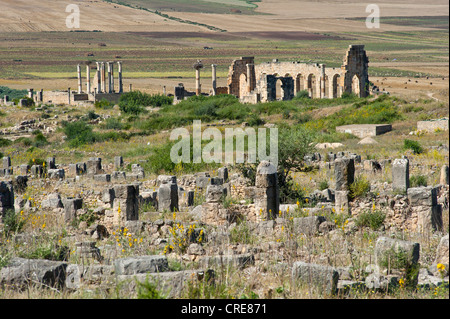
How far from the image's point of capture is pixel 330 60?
292ft

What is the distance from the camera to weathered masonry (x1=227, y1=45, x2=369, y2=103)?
44.8 metres

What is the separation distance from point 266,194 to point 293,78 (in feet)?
128

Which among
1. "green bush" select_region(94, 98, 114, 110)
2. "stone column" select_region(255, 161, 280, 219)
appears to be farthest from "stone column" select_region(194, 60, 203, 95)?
"stone column" select_region(255, 161, 280, 219)

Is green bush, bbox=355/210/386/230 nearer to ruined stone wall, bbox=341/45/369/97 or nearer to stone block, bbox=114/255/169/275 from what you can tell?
stone block, bbox=114/255/169/275

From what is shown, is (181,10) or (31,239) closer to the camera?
(31,239)

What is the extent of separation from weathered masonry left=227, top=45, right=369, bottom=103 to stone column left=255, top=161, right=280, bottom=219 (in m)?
33.0

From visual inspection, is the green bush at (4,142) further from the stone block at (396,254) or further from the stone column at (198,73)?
the stone block at (396,254)

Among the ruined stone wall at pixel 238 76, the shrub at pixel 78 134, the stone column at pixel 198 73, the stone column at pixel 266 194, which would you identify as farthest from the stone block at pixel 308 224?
the ruined stone wall at pixel 238 76

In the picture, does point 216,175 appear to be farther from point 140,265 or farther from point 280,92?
point 280,92

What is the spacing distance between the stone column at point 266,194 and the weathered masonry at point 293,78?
32953 mm

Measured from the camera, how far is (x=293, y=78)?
4994 cm

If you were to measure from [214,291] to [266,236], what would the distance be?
337 centimetres

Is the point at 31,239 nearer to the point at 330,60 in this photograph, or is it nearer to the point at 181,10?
the point at 330,60
